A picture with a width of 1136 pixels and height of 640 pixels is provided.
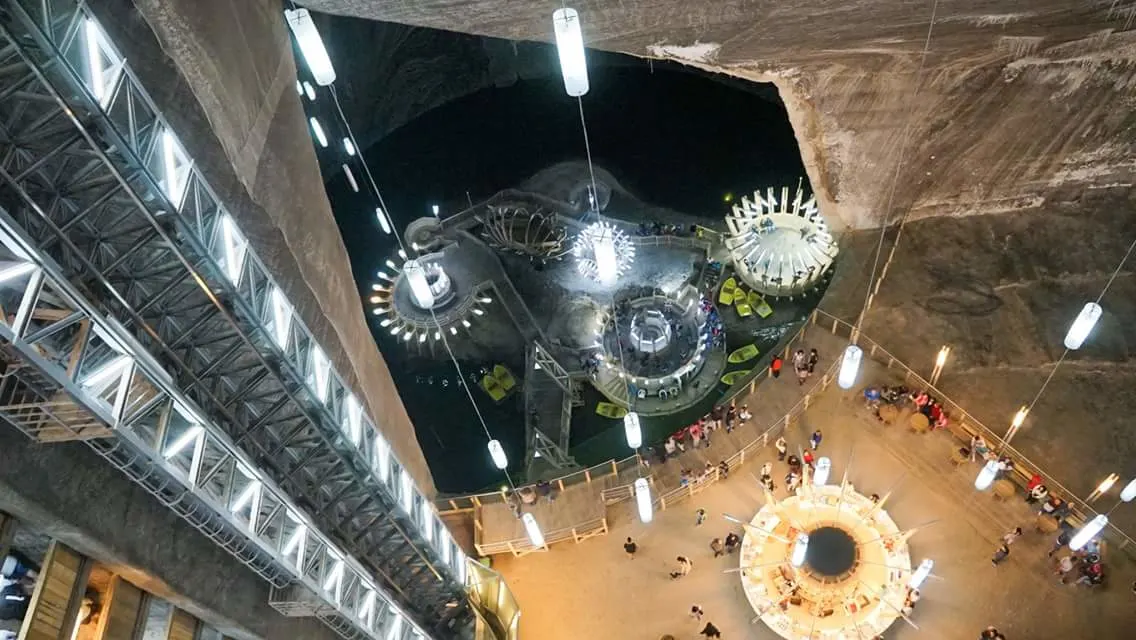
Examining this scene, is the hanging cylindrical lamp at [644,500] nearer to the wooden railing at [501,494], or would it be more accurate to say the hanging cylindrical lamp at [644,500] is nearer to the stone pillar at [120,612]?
the wooden railing at [501,494]

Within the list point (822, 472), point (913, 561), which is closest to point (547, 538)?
point (822, 472)

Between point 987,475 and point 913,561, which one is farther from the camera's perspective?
point 913,561

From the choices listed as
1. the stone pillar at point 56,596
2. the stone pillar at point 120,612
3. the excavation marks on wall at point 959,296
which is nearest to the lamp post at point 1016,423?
the excavation marks on wall at point 959,296

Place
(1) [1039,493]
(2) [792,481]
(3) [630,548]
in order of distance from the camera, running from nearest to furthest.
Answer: (1) [1039,493] < (3) [630,548] < (2) [792,481]

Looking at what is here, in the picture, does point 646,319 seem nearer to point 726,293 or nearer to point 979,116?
point 726,293

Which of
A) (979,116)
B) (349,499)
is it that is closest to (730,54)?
(979,116)

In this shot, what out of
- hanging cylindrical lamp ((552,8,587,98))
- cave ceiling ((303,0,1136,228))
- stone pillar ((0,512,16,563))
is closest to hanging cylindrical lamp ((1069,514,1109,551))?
cave ceiling ((303,0,1136,228))

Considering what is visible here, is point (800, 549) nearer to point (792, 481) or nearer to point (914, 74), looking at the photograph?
point (792, 481)
